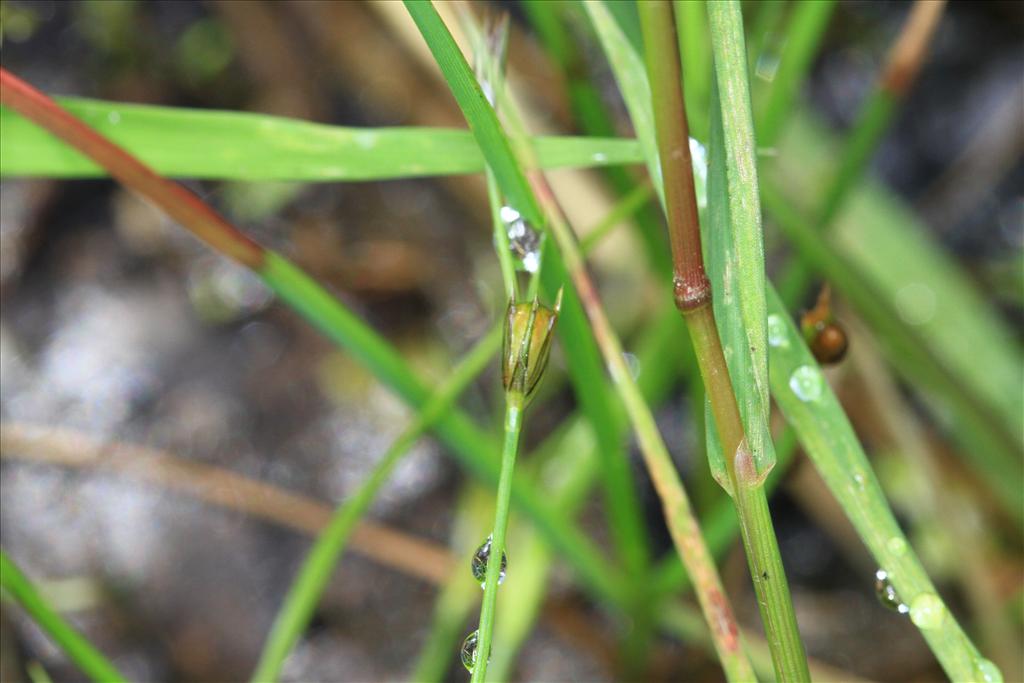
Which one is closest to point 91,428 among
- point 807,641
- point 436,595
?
point 436,595

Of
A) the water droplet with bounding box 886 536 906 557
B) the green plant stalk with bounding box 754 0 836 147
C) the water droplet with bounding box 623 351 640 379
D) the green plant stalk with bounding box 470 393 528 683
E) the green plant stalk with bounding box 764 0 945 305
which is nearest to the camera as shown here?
the green plant stalk with bounding box 470 393 528 683

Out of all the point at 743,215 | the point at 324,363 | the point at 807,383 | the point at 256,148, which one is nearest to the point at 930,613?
the point at 807,383

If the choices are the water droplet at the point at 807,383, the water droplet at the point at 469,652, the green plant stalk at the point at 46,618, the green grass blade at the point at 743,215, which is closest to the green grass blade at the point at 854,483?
the water droplet at the point at 807,383

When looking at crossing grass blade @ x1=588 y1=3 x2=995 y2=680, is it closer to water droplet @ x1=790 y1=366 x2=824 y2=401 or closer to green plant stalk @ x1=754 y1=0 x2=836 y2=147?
water droplet @ x1=790 y1=366 x2=824 y2=401

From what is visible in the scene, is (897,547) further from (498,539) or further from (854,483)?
(498,539)

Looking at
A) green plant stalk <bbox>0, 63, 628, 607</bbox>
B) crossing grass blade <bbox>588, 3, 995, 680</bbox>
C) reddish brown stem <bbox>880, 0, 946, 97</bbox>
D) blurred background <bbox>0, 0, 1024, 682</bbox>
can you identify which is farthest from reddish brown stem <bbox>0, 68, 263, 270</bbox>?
reddish brown stem <bbox>880, 0, 946, 97</bbox>

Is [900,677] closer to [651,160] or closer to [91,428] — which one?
[651,160]

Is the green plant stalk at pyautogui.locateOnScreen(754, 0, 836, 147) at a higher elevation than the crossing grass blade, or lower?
higher

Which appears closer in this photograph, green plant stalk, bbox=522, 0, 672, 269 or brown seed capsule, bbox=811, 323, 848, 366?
brown seed capsule, bbox=811, 323, 848, 366
